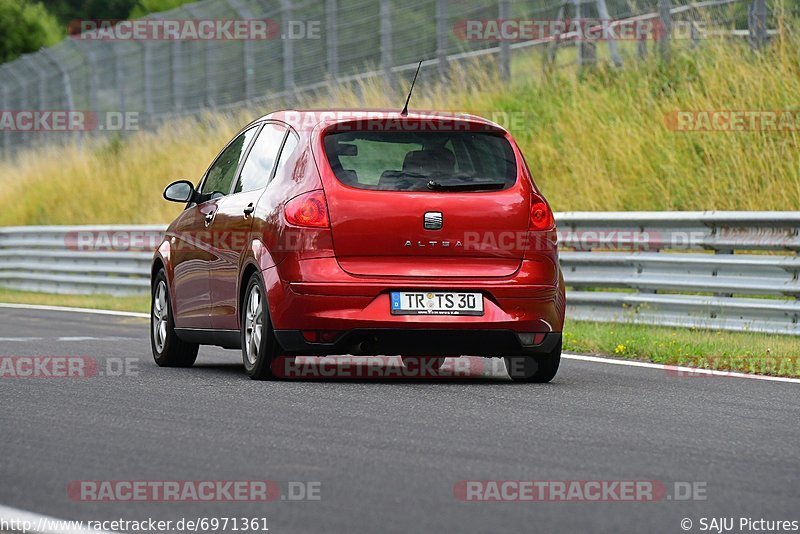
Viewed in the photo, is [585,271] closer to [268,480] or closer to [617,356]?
[617,356]

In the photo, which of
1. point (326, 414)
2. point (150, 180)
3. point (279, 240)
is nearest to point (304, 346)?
point (279, 240)

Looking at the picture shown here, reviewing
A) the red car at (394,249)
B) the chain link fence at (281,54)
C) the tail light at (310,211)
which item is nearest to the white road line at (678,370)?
the red car at (394,249)

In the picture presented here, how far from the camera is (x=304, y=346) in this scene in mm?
10195

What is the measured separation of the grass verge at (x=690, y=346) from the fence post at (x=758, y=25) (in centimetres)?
596

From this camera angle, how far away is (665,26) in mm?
21781

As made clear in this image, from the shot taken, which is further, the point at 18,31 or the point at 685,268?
the point at 18,31

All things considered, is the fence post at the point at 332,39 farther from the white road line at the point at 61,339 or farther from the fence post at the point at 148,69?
the white road line at the point at 61,339

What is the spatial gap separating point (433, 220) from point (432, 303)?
494mm

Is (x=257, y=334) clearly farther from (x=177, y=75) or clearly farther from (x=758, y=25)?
(x=177, y=75)

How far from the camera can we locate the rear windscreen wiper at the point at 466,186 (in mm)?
10375

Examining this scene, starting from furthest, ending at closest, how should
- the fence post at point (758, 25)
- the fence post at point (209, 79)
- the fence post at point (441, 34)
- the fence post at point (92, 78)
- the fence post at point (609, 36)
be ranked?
the fence post at point (92, 78) → the fence post at point (209, 79) → the fence post at point (441, 34) → the fence post at point (609, 36) → the fence post at point (758, 25)

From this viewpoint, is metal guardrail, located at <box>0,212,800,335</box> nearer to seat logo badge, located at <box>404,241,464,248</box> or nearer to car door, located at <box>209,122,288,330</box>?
seat logo badge, located at <box>404,241,464,248</box>

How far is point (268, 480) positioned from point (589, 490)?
1.23 meters

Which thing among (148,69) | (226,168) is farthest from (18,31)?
(226,168)
